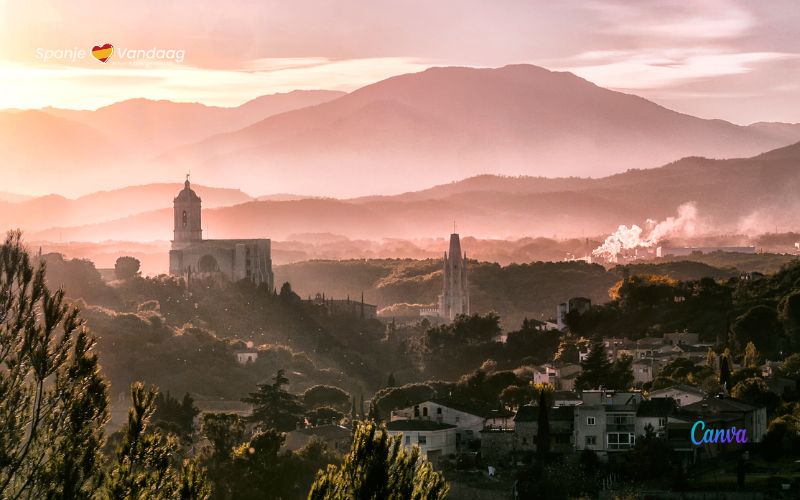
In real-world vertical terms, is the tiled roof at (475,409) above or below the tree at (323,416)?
above

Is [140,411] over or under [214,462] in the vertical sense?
over

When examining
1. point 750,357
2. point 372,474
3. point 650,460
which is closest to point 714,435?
point 650,460

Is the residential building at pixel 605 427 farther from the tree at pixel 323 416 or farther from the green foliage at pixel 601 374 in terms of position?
the tree at pixel 323 416

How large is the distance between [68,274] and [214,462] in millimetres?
72311

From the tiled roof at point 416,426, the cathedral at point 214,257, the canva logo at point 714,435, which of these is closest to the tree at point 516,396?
the tiled roof at point 416,426

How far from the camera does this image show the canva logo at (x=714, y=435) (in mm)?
60781

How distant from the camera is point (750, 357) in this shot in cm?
7975

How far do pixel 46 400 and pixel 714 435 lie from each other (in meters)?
33.6

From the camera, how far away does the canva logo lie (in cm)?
6078

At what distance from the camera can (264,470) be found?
60.8 m

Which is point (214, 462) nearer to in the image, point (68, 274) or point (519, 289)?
point (68, 274)

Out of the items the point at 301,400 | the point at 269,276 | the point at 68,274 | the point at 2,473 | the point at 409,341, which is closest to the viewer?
the point at 2,473

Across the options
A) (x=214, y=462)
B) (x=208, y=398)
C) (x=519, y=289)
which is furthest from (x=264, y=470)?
(x=519, y=289)

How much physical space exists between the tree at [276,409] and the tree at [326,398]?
6644mm
